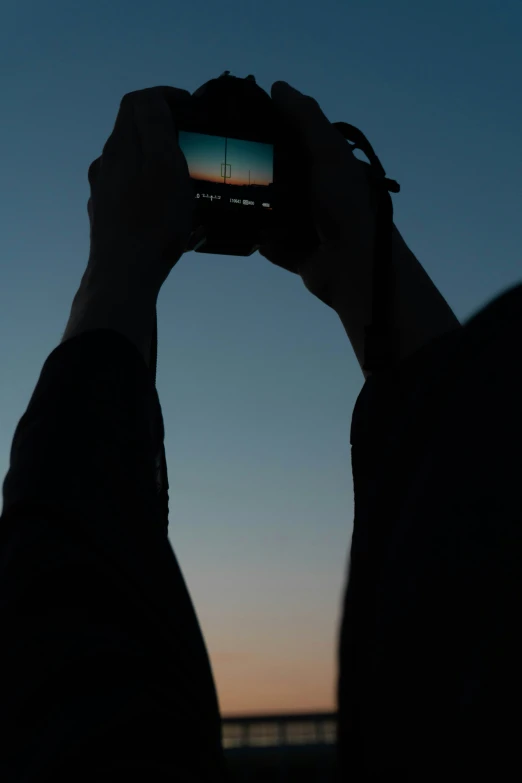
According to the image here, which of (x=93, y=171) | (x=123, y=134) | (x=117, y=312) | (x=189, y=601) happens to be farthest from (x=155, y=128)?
(x=189, y=601)

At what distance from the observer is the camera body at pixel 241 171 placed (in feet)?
4.09

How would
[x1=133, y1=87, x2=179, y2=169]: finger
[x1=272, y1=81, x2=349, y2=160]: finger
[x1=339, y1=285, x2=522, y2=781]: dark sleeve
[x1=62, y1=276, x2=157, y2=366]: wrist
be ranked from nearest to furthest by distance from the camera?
1. [x1=339, y1=285, x2=522, y2=781]: dark sleeve
2. [x1=62, y1=276, x2=157, y2=366]: wrist
3. [x1=133, y1=87, x2=179, y2=169]: finger
4. [x1=272, y1=81, x2=349, y2=160]: finger

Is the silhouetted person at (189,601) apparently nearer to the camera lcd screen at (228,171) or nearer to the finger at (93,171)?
the camera lcd screen at (228,171)

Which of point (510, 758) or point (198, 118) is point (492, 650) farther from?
point (198, 118)

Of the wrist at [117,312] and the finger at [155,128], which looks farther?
the finger at [155,128]

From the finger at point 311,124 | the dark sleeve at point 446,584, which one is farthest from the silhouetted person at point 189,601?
the finger at point 311,124

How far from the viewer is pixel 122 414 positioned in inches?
20.1

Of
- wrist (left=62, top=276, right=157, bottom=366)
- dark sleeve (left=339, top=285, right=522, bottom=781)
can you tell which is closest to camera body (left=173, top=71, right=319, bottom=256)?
wrist (left=62, top=276, right=157, bottom=366)

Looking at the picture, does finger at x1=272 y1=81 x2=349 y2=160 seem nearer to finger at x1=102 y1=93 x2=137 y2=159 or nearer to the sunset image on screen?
the sunset image on screen

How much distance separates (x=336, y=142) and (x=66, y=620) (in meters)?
1.11

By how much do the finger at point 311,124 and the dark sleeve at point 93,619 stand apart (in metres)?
0.93

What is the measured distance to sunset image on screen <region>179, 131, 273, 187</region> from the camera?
4.13ft

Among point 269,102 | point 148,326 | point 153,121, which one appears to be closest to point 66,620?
point 148,326

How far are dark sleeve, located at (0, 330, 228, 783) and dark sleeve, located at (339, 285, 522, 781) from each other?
0.30ft
